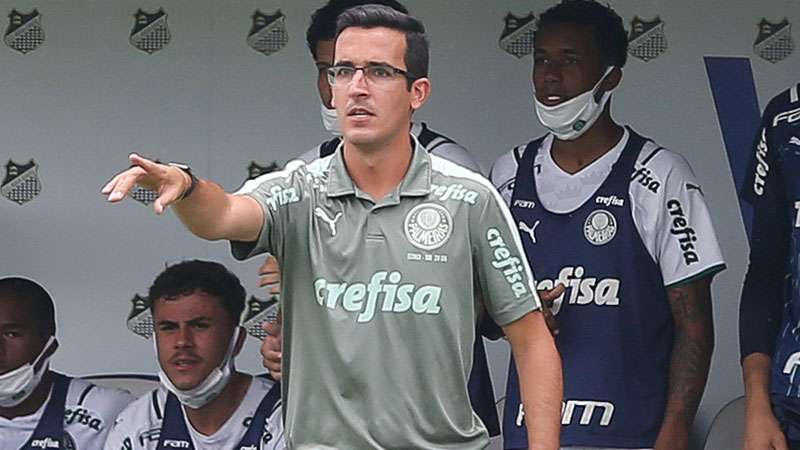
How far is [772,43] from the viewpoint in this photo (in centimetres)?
562

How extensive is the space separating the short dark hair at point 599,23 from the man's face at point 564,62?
3 centimetres

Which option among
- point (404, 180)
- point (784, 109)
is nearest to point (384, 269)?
point (404, 180)

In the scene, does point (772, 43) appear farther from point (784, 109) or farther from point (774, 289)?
point (774, 289)

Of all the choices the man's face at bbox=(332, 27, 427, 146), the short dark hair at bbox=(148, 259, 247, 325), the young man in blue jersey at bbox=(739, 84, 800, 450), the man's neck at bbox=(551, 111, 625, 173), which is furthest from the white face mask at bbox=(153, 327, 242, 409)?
the man's face at bbox=(332, 27, 427, 146)

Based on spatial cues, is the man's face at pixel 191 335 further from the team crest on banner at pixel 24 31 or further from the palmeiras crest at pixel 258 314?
the team crest on banner at pixel 24 31

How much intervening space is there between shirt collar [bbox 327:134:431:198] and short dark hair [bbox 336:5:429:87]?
0.55 ft

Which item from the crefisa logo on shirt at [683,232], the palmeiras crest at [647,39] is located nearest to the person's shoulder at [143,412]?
the crefisa logo on shirt at [683,232]

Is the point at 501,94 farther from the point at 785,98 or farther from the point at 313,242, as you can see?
the point at 313,242

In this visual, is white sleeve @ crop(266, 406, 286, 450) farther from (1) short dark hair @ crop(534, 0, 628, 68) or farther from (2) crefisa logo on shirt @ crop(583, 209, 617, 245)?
(1) short dark hair @ crop(534, 0, 628, 68)

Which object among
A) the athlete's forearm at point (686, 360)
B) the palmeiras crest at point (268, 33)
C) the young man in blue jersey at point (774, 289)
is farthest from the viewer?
the palmeiras crest at point (268, 33)

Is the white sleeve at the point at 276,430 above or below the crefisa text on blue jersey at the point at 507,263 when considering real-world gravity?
below

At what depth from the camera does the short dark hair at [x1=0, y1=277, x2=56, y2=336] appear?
561cm

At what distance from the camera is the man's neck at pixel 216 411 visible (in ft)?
17.5

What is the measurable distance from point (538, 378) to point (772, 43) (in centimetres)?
227
